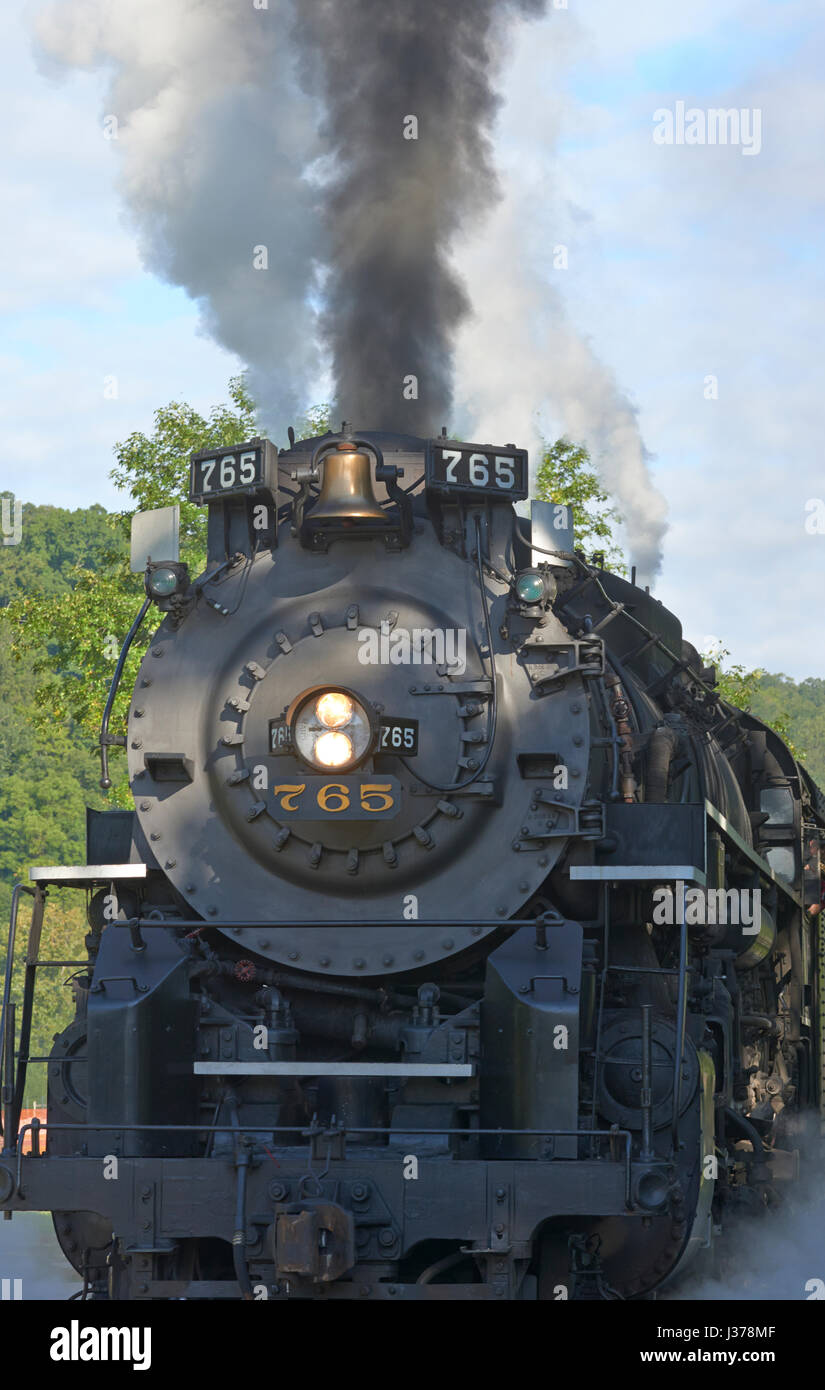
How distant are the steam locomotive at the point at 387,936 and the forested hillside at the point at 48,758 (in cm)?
1185

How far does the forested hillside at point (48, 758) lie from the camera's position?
27.4m

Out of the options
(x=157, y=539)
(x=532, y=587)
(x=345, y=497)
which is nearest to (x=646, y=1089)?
(x=532, y=587)

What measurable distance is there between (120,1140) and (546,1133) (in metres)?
1.77

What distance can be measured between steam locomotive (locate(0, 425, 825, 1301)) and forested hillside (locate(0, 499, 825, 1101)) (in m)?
11.8

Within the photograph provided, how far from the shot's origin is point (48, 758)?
45.1m

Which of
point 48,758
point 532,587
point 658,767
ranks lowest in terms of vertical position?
point 658,767

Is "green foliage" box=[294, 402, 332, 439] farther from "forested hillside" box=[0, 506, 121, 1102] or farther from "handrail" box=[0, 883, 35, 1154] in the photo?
"handrail" box=[0, 883, 35, 1154]

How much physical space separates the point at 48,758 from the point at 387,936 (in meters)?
38.9

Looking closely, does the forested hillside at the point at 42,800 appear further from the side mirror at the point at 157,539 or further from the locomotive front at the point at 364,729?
the locomotive front at the point at 364,729

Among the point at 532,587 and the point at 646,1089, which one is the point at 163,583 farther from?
the point at 646,1089

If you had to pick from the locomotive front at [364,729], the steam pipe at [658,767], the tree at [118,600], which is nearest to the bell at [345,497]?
the locomotive front at [364,729]

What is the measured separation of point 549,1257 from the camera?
22.6 feet

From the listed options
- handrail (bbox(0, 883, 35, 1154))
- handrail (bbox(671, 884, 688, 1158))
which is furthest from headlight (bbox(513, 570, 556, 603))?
handrail (bbox(0, 883, 35, 1154))

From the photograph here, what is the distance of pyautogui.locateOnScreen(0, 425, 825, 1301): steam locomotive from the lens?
6.59 m
